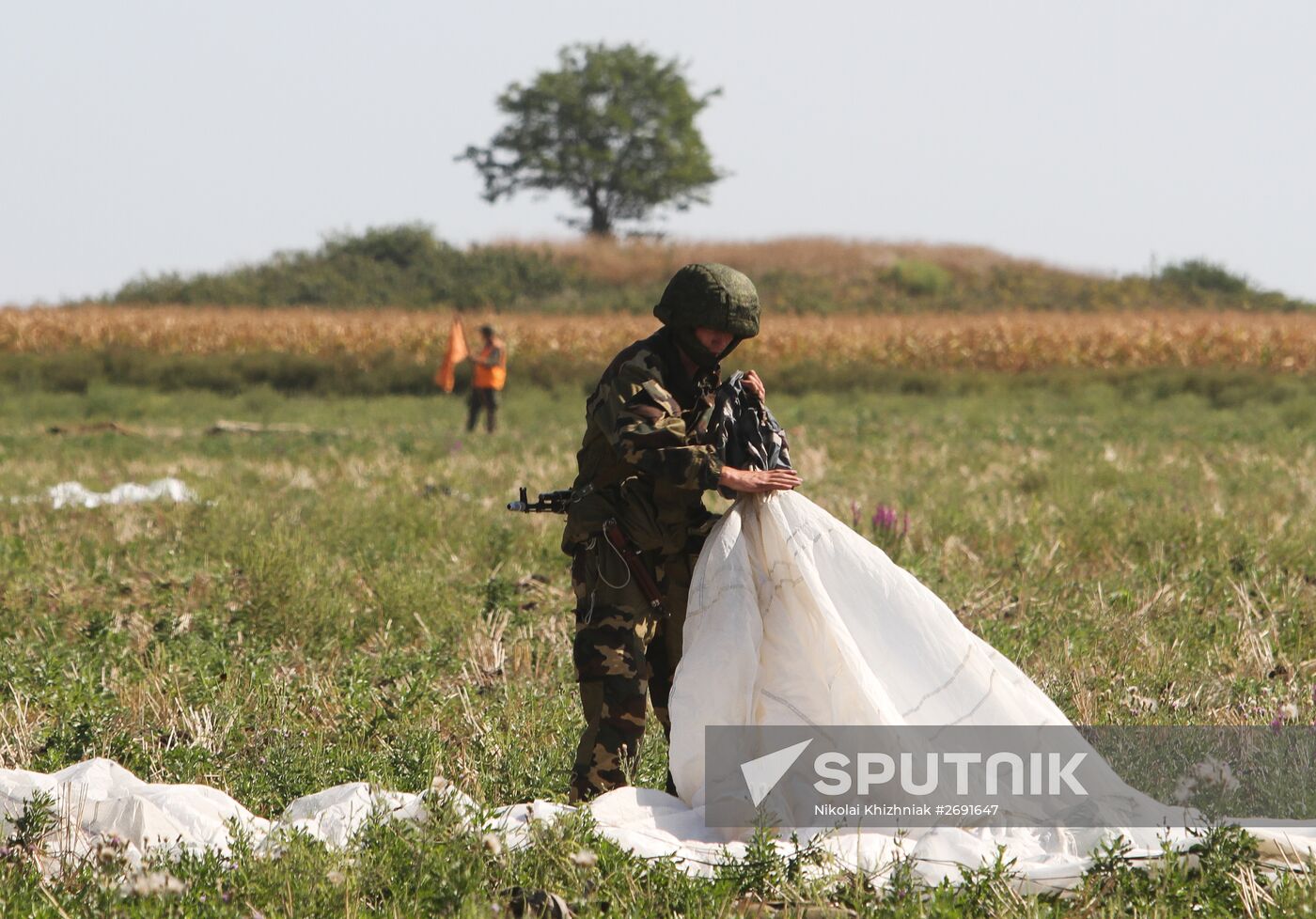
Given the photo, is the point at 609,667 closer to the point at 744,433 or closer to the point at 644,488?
the point at 644,488

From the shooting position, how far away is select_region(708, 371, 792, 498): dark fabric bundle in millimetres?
4453

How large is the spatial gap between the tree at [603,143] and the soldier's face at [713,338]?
194 feet

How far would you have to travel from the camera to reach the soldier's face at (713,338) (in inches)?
174

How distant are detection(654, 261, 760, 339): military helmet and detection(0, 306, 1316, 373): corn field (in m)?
26.3

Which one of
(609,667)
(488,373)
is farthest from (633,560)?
(488,373)

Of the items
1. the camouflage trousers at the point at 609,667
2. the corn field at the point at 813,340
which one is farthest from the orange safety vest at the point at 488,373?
the camouflage trousers at the point at 609,667

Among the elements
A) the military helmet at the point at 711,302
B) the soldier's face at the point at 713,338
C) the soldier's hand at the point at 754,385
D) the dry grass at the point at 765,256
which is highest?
the dry grass at the point at 765,256

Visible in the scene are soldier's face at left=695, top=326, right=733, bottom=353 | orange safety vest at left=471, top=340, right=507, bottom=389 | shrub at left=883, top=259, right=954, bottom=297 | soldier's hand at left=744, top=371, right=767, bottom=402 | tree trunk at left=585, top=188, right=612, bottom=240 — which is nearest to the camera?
soldier's face at left=695, top=326, right=733, bottom=353

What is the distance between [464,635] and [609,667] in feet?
7.15

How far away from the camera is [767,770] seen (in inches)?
163

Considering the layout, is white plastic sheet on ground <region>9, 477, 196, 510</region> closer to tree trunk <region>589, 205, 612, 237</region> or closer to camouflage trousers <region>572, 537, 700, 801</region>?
camouflage trousers <region>572, 537, 700, 801</region>

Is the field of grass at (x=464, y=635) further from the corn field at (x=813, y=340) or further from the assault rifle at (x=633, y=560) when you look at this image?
the corn field at (x=813, y=340)

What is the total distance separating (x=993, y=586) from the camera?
24.1ft

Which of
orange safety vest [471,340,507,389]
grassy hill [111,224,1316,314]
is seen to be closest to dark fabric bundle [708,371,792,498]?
orange safety vest [471,340,507,389]
